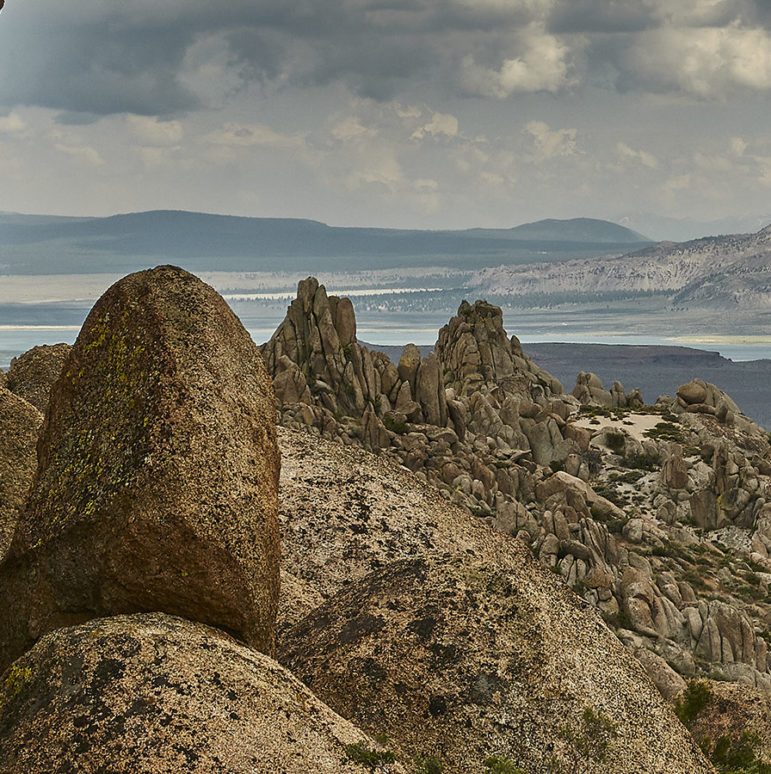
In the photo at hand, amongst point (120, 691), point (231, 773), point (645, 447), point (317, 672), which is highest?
point (120, 691)

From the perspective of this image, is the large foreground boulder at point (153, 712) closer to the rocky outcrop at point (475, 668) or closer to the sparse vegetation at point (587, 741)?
the rocky outcrop at point (475, 668)

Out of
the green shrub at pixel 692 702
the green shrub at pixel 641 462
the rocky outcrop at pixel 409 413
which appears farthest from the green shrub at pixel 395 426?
the green shrub at pixel 692 702

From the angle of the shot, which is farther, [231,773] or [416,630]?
[416,630]

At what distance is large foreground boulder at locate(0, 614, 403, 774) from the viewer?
8.33 m

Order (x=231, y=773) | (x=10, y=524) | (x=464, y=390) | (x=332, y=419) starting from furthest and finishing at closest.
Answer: (x=464, y=390) < (x=332, y=419) < (x=10, y=524) < (x=231, y=773)

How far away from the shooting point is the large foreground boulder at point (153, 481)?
391 inches

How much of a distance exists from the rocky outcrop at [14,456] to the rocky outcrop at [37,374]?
5780mm

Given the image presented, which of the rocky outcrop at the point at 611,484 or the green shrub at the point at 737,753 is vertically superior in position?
the green shrub at the point at 737,753

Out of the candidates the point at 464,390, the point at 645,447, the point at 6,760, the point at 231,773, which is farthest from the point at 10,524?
A: the point at 464,390

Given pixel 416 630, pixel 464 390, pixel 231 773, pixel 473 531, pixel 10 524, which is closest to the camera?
pixel 231 773

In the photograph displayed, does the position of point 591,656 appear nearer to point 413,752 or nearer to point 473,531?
point 413,752

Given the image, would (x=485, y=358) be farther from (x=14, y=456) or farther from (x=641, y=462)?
(x=14, y=456)

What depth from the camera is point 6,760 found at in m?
8.44

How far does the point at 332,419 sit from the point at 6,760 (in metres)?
59.6
